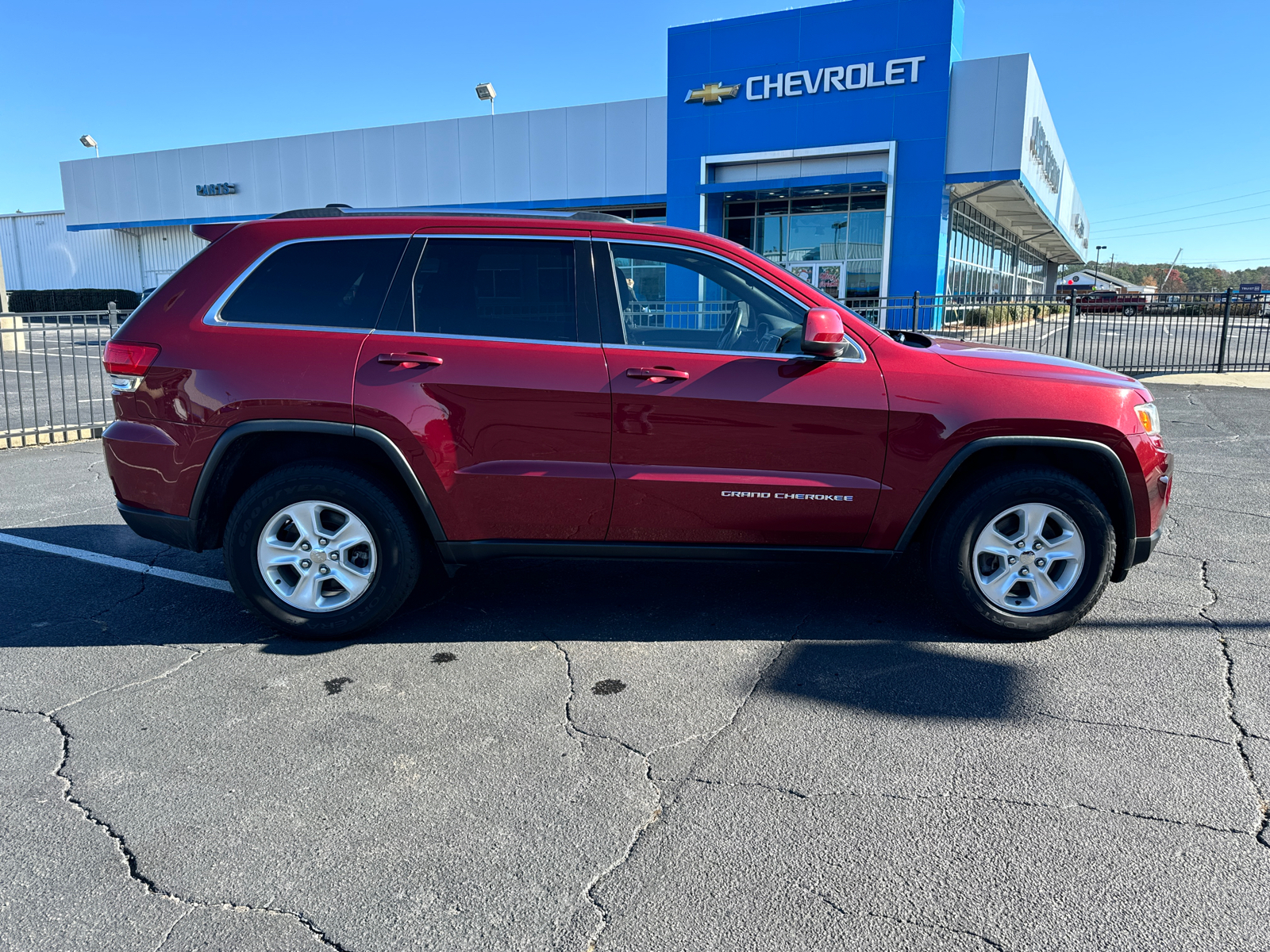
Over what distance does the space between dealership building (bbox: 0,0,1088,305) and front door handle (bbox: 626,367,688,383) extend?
1435 cm

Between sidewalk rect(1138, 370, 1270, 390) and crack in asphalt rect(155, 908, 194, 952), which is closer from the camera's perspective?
crack in asphalt rect(155, 908, 194, 952)

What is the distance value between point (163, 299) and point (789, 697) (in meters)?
3.35

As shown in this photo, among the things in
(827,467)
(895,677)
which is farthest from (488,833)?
(827,467)

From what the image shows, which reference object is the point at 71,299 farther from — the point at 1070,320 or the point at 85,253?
the point at 1070,320

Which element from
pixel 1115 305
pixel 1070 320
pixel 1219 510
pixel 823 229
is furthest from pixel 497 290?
pixel 823 229

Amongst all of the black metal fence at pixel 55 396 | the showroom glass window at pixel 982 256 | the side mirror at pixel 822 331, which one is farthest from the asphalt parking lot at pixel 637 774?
the showroom glass window at pixel 982 256

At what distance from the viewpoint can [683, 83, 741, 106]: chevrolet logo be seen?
2411 cm

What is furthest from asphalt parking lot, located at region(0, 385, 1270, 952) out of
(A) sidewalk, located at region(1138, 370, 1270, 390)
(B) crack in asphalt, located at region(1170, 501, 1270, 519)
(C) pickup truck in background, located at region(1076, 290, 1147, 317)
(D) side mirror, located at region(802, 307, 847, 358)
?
(A) sidewalk, located at region(1138, 370, 1270, 390)

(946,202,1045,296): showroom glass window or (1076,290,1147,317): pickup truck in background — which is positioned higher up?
(946,202,1045,296): showroom glass window

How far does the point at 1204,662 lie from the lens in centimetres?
383

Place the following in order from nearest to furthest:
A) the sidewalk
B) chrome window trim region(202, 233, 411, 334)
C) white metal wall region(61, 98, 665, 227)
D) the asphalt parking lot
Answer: the asphalt parking lot → chrome window trim region(202, 233, 411, 334) → the sidewalk → white metal wall region(61, 98, 665, 227)

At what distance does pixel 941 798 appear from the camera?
2797 mm

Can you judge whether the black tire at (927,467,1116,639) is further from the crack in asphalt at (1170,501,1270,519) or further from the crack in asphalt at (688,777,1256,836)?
the crack in asphalt at (1170,501,1270,519)

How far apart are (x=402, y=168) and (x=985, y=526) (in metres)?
31.3
